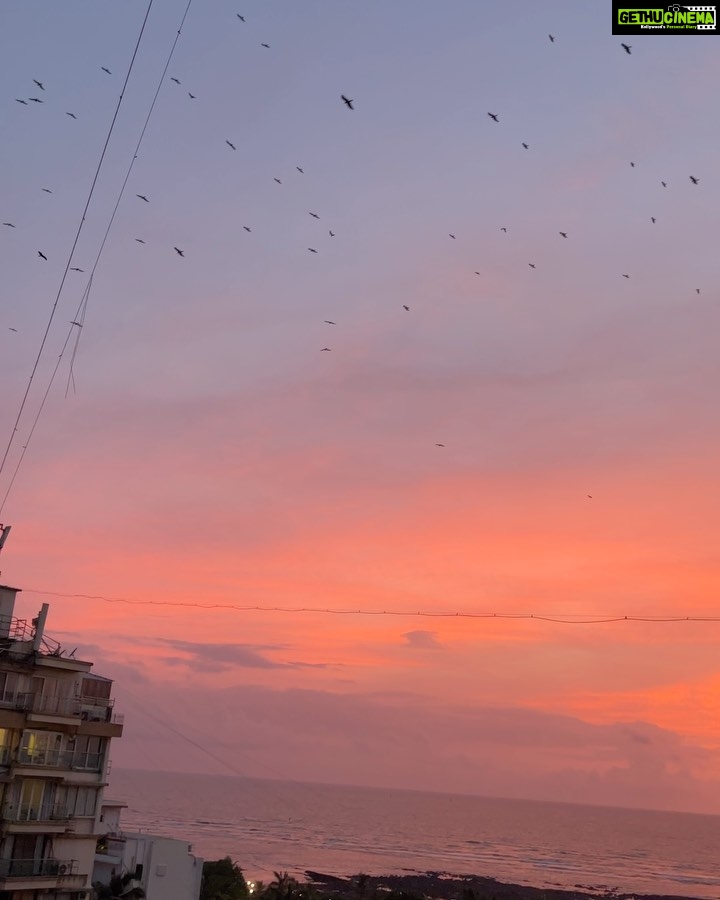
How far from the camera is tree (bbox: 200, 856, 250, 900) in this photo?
67.2 meters

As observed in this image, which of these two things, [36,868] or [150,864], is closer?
[36,868]

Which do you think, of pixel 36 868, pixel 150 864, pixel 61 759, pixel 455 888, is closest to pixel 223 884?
pixel 150 864

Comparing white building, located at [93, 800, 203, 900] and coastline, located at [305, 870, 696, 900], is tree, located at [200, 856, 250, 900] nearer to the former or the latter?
white building, located at [93, 800, 203, 900]

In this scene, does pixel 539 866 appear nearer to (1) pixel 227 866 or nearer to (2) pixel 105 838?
(1) pixel 227 866

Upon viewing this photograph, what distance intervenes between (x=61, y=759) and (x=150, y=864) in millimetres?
11397

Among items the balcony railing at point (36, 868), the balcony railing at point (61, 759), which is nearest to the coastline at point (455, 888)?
the balcony railing at point (61, 759)

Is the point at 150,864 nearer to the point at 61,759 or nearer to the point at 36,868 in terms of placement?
the point at 36,868

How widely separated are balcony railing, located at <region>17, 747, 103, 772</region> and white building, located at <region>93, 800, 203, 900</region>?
5897mm

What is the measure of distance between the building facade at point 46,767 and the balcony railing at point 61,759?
2.0 inches

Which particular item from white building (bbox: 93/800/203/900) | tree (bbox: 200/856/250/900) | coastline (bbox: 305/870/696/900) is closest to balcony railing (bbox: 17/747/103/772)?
white building (bbox: 93/800/203/900)

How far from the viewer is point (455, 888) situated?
5098 inches

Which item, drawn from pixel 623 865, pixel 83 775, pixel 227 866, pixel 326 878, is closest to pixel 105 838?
pixel 83 775

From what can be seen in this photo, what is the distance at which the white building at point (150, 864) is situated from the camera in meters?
51.4

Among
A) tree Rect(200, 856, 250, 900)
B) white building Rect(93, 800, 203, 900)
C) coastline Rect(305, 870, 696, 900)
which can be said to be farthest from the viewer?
coastline Rect(305, 870, 696, 900)
